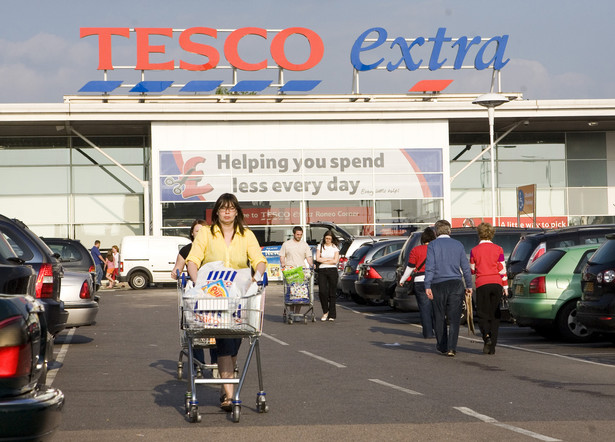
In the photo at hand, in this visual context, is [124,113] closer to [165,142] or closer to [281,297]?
[165,142]

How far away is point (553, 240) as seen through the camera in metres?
17.7

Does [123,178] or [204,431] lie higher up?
[123,178]

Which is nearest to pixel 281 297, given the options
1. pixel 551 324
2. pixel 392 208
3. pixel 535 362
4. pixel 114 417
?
pixel 392 208

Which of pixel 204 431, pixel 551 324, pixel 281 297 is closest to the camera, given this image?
pixel 204 431

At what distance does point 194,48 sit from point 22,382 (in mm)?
37095

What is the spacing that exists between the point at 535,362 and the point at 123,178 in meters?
34.3

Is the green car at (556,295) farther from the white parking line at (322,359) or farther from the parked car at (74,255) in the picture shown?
the parked car at (74,255)

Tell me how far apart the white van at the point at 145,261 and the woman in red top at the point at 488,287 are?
2541 centimetres

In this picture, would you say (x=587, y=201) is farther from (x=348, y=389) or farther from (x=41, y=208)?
(x=348, y=389)

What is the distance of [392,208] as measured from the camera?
1697 inches

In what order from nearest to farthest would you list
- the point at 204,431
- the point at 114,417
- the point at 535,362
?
the point at 204,431, the point at 114,417, the point at 535,362

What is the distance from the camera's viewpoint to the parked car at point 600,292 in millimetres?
13914

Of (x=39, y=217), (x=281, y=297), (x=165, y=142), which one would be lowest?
(x=281, y=297)

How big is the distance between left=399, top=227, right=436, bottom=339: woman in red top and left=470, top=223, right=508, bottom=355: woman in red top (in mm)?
2016
